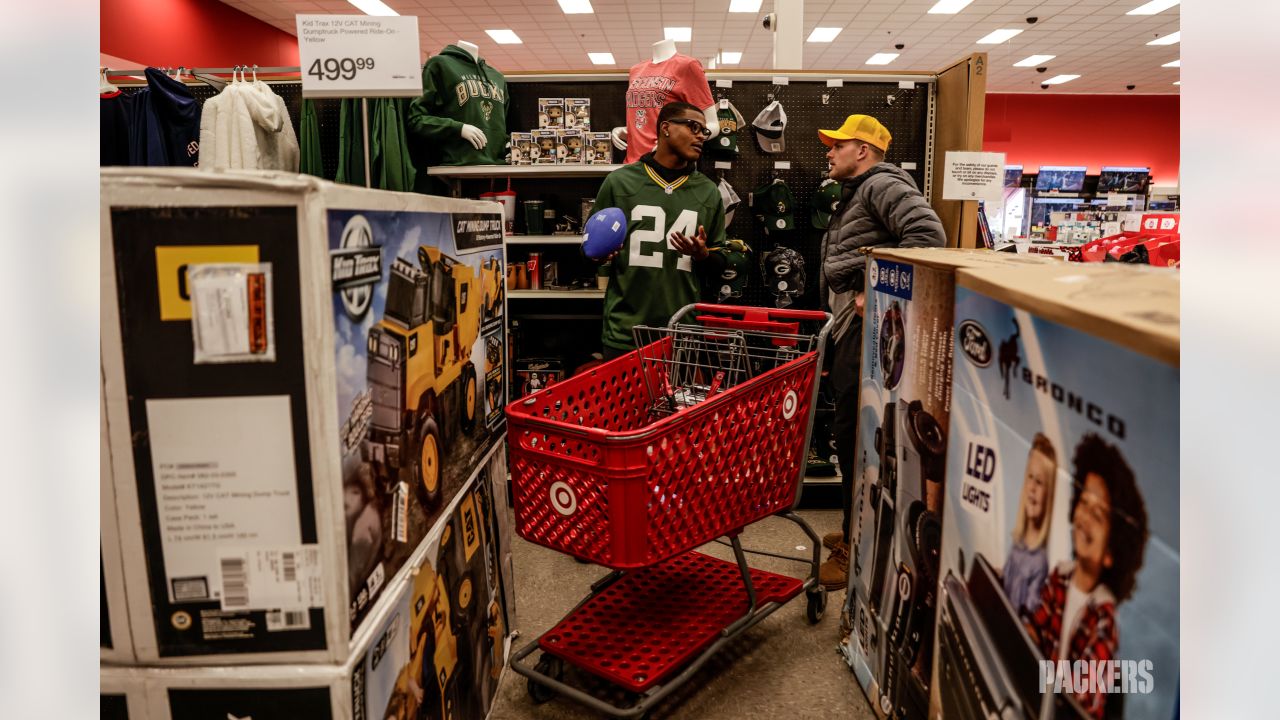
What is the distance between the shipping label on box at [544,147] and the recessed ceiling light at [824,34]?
10004 mm

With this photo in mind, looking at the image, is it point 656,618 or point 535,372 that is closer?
point 656,618

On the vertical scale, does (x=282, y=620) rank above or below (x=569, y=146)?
below

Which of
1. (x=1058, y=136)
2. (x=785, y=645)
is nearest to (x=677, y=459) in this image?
(x=785, y=645)

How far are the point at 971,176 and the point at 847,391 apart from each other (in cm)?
126

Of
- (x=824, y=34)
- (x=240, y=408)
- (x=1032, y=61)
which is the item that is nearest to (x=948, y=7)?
(x=824, y=34)

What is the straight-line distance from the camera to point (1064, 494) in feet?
3.18

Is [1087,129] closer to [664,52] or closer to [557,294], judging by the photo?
[664,52]

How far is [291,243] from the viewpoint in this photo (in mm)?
928

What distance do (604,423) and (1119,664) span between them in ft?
5.33

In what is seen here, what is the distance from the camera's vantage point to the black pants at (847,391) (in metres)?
2.76

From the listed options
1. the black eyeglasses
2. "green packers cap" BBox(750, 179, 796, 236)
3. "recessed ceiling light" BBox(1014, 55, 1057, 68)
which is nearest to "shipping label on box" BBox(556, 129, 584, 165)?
the black eyeglasses

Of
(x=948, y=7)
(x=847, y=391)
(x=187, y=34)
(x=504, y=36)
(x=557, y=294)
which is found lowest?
(x=847, y=391)

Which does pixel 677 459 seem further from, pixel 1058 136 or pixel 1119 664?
pixel 1058 136

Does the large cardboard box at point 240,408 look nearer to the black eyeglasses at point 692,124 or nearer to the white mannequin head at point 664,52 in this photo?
the black eyeglasses at point 692,124
